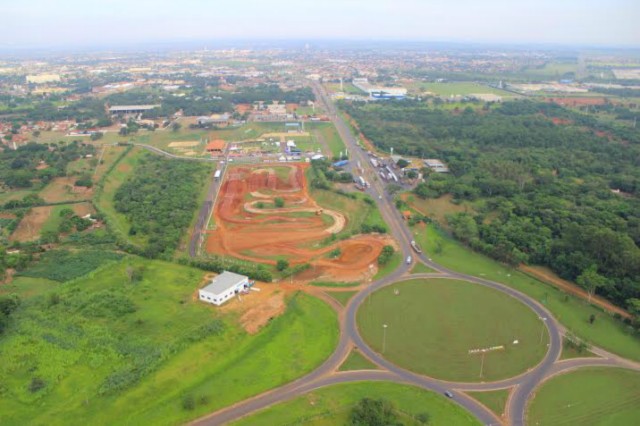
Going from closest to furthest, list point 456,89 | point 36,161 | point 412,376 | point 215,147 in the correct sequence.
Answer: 1. point 412,376
2. point 36,161
3. point 215,147
4. point 456,89

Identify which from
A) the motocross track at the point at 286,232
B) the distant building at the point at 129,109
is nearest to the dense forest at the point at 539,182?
the motocross track at the point at 286,232

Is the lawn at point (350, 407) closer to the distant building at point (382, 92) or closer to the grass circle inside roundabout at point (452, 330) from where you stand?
the grass circle inside roundabout at point (452, 330)

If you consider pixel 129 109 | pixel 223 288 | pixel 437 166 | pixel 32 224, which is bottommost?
pixel 32 224

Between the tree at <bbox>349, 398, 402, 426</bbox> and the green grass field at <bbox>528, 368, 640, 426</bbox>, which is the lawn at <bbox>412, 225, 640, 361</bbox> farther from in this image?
the tree at <bbox>349, 398, 402, 426</bbox>

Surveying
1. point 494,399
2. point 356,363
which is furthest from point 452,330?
point 356,363

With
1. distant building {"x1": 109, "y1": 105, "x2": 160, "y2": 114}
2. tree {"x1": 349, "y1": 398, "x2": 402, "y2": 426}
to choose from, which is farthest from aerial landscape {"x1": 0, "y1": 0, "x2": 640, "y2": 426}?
distant building {"x1": 109, "y1": 105, "x2": 160, "y2": 114}

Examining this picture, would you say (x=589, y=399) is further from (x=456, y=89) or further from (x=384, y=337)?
(x=456, y=89)

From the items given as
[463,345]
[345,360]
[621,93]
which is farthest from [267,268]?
[621,93]
